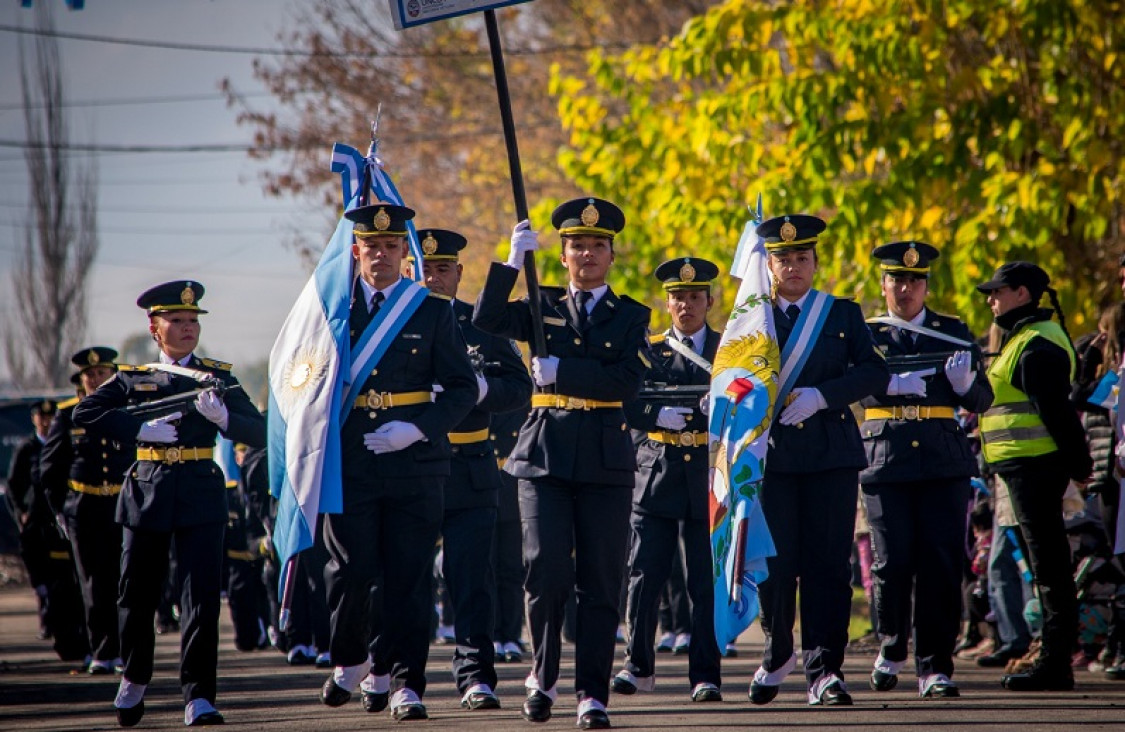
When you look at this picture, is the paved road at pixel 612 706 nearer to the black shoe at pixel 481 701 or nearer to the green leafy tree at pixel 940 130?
the black shoe at pixel 481 701

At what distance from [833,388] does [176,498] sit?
3.75 m

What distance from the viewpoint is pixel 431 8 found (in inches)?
385

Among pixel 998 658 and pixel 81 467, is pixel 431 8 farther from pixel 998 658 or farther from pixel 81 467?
pixel 998 658

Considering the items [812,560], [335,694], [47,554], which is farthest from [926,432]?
[47,554]

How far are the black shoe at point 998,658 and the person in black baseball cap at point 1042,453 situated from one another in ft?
5.93

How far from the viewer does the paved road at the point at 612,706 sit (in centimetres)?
899

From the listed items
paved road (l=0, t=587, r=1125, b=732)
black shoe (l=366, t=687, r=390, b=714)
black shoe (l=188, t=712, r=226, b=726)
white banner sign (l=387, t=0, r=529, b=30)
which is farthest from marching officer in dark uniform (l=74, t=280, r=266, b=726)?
white banner sign (l=387, t=0, r=529, b=30)

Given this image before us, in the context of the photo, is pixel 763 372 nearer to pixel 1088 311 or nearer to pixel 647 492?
pixel 647 492

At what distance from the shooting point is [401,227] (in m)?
9.44

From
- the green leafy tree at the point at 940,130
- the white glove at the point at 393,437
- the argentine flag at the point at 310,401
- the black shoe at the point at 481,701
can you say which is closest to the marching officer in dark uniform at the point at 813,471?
the black shoe at the point at 481,701

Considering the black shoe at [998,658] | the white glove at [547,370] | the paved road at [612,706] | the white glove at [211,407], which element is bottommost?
the black shoe at [998,658]

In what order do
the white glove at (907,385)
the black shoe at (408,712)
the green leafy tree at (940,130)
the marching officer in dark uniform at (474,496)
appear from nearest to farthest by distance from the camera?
the black shoe at (408,712)
the white glove at (907,385)
the marching officer in dark uniform at (474,496)
the green leafy tree at (940,130)

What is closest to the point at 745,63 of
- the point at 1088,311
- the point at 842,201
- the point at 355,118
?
the point at 842,201

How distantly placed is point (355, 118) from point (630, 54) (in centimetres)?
1707
